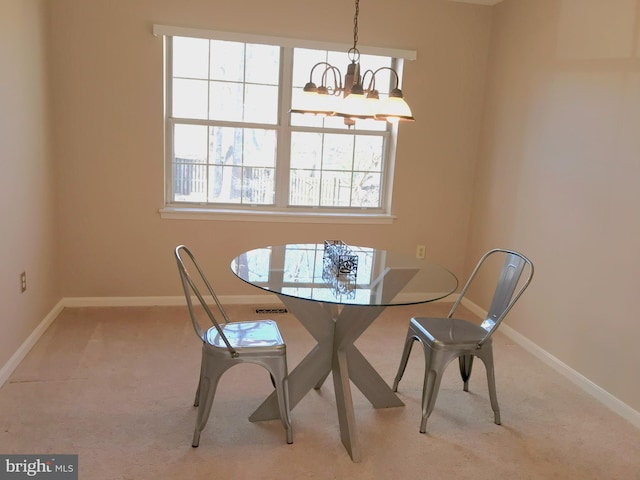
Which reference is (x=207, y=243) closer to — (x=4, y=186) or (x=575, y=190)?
(x=4, y=186)

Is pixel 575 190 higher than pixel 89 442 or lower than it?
higher

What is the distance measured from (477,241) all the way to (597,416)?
5.93 ft

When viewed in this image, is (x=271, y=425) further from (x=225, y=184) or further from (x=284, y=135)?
(x=284, y=135)

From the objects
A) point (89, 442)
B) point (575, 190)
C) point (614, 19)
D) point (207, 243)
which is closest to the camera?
point (89, 442)

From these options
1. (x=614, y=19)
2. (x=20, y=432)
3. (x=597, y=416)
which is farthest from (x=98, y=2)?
(x=597, y=416)

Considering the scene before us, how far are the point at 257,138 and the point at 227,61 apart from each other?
1.99 ft

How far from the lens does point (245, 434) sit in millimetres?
2254

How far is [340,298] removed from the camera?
198cm

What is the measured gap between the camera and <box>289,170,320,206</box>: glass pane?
4035 mm

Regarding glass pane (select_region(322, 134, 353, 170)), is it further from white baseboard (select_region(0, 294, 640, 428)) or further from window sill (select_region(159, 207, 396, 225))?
white baseboard (select_region(0, 294, 640, 428))

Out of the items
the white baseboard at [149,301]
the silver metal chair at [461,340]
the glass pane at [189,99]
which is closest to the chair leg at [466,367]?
the silver metal chair at [461,340]

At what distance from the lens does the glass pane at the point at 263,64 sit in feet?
12.5

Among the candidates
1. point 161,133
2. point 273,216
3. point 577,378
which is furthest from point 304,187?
point 577,378

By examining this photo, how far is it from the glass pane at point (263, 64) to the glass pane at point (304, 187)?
0.73 m
